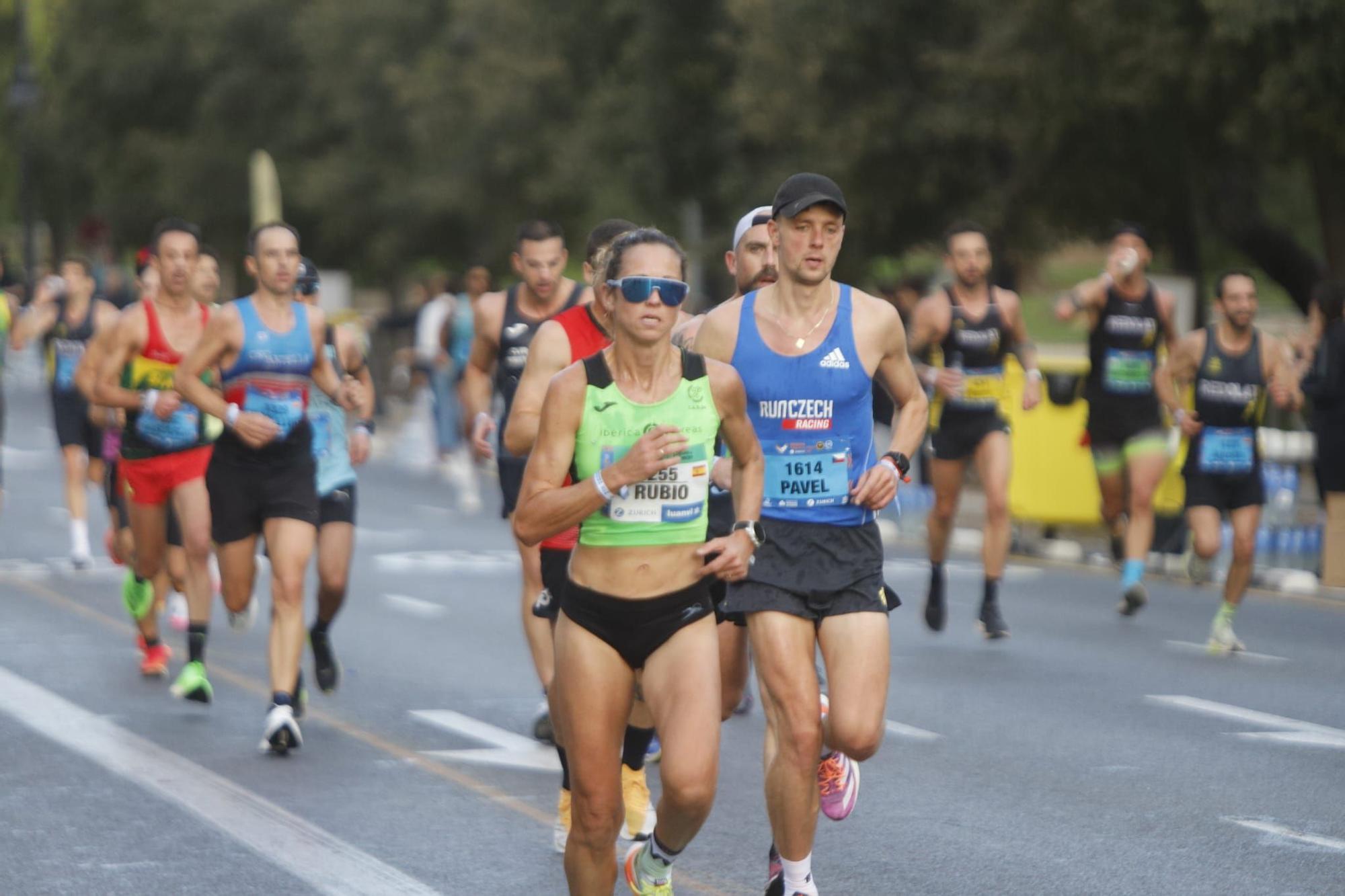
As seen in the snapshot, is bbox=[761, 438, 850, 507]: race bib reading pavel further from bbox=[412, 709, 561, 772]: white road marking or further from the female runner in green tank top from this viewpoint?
bbox=[412, 709, 561, 772]: white road marking

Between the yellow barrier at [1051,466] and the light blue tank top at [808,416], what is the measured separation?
11244 millimetres

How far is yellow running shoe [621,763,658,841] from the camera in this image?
6.96 m

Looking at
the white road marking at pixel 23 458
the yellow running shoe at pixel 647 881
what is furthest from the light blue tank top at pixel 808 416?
the white road marking at pixel 23 458

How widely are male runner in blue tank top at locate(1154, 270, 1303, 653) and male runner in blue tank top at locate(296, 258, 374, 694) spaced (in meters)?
4.44

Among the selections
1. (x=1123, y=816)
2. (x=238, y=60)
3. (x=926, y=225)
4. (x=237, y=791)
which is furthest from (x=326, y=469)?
(x=238, y=60)

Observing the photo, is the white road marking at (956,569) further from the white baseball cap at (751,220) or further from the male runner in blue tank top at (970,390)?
the white baseball cap at (751,220)

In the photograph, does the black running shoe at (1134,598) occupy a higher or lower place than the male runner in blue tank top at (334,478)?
lower

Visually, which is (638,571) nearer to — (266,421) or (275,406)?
(266,421)

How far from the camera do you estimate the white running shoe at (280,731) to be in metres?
8.65

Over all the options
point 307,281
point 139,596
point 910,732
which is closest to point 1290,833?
point 910,732

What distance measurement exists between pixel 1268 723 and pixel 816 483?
4.03 m

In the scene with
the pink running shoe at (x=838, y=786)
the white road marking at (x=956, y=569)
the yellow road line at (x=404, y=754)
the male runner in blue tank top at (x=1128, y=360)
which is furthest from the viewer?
the white road marking at (x=956, y=569)

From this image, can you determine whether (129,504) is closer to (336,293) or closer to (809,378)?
(809,378)

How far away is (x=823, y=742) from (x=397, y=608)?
25.8 ft
